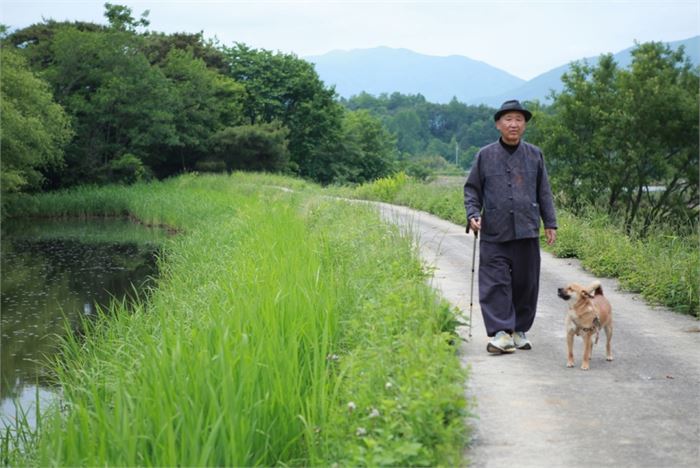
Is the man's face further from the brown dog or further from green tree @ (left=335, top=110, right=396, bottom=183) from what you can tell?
green tree @ (left=335, top=110, right=396, bottom=183)

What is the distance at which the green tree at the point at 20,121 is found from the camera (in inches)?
1137

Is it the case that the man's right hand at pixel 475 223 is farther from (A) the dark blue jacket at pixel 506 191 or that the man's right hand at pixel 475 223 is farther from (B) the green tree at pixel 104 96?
(B) the green tree at pixel 104 96

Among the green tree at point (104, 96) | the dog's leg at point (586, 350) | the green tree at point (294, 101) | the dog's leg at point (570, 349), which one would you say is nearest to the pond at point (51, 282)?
the dog's leg at point (570, 349)

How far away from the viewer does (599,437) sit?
503 centimetres

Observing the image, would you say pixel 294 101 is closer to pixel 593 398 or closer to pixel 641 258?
pixel 641 258

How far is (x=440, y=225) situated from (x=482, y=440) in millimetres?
14506

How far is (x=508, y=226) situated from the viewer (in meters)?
7.11

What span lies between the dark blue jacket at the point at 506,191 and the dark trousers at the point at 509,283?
127 mm

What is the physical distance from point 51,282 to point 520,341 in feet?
50.5

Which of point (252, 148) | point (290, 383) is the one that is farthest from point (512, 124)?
point (252, 148)

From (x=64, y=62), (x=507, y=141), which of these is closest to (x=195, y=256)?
(x=507, y=141)

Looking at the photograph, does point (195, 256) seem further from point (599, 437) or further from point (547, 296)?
point (599, 437)

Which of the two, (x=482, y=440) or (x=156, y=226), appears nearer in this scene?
(x=482, y=440)

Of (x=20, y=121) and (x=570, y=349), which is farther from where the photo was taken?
(x=20, y=121)
